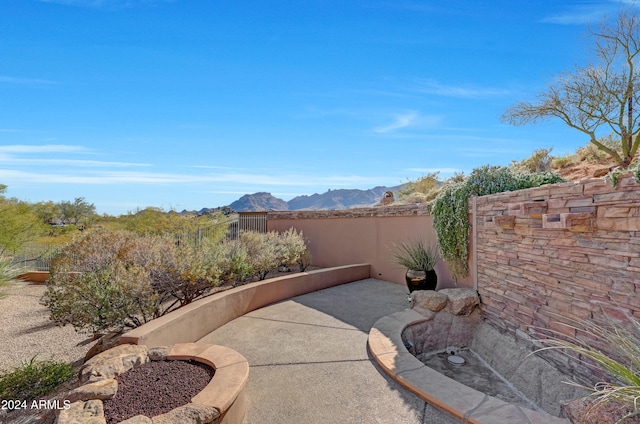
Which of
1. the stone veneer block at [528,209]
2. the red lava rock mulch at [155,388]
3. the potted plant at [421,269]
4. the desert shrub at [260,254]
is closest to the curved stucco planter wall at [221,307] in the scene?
the red lava rock mulch at [155,388]

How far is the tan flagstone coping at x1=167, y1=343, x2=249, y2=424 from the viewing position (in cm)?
255

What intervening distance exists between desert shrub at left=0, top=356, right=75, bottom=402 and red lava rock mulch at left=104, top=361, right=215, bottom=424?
1.72 metres

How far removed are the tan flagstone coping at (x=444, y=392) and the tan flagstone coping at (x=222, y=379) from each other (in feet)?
5.30

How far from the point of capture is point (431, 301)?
556 centimetres

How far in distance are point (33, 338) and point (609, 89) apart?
744 inches

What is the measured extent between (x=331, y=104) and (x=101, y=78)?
6491 millimetres

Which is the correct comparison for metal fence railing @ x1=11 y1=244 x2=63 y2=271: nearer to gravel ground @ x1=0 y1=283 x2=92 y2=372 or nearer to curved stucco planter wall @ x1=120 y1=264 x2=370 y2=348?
gravel ground @ x1=0 y1=283 x2=92 y2=372

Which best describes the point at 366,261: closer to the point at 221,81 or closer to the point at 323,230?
the point at 323,230

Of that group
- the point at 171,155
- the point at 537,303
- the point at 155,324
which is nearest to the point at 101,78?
the point at 171,155

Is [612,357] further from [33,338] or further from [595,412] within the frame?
[33,338]

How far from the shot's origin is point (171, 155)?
1213 cm

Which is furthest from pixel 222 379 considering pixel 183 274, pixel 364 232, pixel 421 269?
pixel 364 232

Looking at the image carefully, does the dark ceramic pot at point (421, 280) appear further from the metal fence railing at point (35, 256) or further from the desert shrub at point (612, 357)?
the metal fence railing at point (35, 256)

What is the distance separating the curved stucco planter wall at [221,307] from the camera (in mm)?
3895
